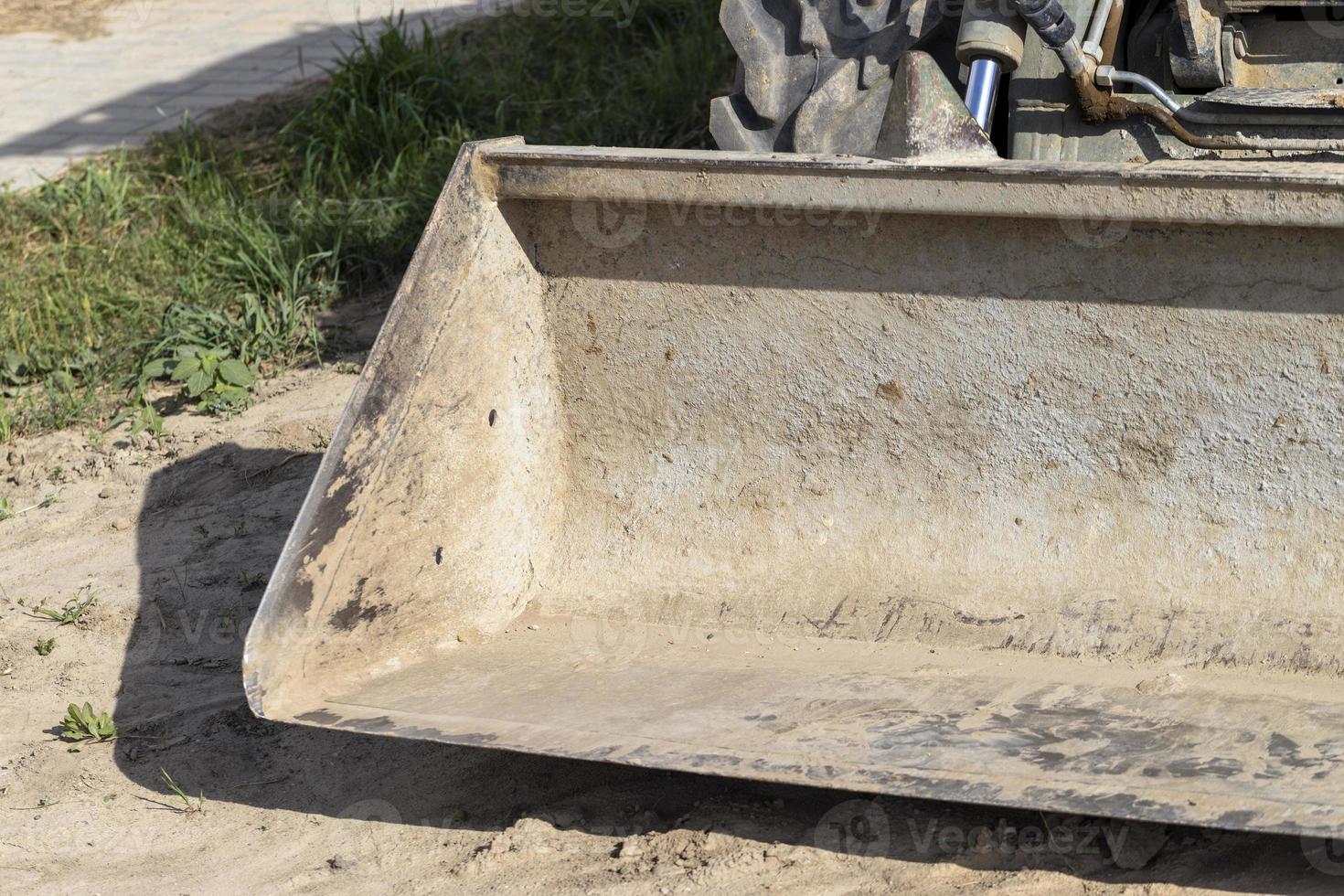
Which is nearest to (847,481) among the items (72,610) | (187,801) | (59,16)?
(187,801)

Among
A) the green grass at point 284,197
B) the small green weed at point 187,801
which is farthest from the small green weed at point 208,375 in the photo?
the small green weed at point 187,801

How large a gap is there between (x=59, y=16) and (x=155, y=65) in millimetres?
1188

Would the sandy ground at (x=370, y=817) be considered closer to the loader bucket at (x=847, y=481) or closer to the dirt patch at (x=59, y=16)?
the loader bucket at (x=847, y=481)

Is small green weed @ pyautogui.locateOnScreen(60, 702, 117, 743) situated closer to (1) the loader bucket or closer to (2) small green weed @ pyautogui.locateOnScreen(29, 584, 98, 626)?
(2) small green weed @ pyautogui.locateOnScreen(29, 584, 98, 626)

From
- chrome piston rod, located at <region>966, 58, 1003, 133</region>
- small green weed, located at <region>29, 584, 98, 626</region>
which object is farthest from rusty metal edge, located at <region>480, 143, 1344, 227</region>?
small green weed, located at <region>29, 584, 98, 626</region>

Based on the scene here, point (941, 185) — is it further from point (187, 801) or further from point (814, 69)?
point (187, 801)

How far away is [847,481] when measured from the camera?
2.36 metres

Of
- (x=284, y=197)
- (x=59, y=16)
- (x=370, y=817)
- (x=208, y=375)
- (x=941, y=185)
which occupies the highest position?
(x=59, y=16)

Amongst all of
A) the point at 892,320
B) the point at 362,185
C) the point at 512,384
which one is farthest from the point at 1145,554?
the point at 362,185

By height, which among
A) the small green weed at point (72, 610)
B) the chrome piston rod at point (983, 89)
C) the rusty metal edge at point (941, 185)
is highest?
the chrome piston rod at point (983, 89)

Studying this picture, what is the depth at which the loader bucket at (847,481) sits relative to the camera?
1961mm

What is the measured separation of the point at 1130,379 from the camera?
85.4 inches

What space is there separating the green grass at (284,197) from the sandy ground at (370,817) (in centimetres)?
105

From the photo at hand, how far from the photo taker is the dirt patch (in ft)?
22.8
